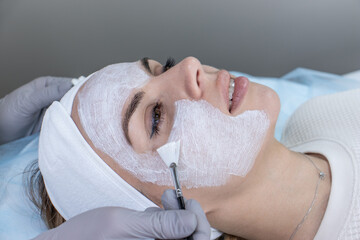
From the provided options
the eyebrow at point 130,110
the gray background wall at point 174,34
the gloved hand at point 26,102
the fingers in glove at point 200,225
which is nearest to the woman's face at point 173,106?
the eyebrow at point 130,110

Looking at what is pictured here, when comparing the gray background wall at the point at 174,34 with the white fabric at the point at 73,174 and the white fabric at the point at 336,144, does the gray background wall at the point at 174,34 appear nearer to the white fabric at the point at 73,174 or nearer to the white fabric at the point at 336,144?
the white fabric at the point at 336,144

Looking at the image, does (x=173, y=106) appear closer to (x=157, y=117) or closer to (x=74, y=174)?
(x=157, y=117)

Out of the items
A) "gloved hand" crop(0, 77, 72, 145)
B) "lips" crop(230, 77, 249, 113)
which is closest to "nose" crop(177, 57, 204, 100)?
"lips" crop(230, 77, 249, 113)

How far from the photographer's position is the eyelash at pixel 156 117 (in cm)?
105

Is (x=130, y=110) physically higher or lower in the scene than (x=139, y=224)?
higher

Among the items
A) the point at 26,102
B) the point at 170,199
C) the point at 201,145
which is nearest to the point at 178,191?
the point at 170,199

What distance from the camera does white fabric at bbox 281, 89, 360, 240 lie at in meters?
1.06

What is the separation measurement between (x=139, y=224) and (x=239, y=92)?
45 cm

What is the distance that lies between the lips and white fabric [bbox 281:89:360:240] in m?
0.38

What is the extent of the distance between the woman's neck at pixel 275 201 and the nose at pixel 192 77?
250 millimetres

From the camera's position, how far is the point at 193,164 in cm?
102

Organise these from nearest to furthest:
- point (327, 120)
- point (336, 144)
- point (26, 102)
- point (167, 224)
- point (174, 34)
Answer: point (167, 224), point (336, 144), point (327, 120), point (26, 102), point (174, 34)

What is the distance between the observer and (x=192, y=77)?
1046 millimetres

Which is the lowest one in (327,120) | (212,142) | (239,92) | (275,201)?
(275,201)
